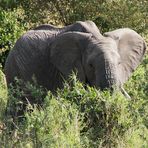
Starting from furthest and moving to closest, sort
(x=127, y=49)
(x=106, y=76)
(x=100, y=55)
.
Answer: (x=127, y=49) → (x=100, y=55) → (x=106, y=76)

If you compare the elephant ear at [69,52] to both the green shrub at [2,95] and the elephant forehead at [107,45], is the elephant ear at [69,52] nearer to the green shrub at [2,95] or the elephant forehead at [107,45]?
the elephant forehead at [107,45]

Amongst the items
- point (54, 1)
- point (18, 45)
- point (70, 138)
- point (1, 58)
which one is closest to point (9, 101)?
point (18, 45)

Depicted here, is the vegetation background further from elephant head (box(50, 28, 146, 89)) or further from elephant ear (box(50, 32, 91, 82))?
elephant ear (box(50, 32, 91, 82))

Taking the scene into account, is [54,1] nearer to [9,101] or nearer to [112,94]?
[9,101]

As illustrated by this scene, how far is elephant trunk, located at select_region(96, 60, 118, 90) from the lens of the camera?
6622 mm

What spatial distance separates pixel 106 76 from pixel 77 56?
870 mm

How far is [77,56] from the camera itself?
7.44 m

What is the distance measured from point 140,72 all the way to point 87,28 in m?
1.19

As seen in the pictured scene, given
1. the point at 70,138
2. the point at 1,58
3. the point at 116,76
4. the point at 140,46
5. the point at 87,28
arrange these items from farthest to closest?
the point at 1,58
the point at 140,46
the point at 87,28
the point at 116,76
the point at 70,138

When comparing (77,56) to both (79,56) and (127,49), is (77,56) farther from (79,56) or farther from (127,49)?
(127,49)

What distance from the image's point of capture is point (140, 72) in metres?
8.18

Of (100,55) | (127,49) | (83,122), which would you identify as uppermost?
(100,55)

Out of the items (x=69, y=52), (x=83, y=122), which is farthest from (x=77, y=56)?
(x=83, y=122)

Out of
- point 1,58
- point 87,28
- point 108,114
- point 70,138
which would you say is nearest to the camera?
point 70,138
